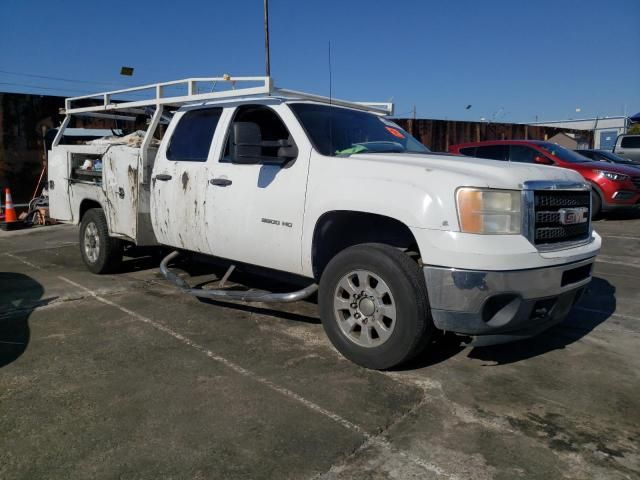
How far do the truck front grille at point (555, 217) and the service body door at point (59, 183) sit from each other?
573cm

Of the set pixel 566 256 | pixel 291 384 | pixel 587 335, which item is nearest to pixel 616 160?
pixel 587 335

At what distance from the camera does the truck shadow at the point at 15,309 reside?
13.0 feet

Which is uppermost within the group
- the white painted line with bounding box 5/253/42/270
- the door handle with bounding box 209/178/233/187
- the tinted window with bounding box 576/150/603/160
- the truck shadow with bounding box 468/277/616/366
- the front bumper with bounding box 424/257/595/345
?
the tinted window with bounding box 576/150/603/160

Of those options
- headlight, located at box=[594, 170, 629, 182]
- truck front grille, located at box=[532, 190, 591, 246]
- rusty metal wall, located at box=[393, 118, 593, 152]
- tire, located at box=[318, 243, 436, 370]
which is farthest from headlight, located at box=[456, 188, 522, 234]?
rusty metal wall, located at box=[393, 118, 593, 152]

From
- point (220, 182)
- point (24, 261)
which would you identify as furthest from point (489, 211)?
point (24, 261)

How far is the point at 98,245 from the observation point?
629 cm

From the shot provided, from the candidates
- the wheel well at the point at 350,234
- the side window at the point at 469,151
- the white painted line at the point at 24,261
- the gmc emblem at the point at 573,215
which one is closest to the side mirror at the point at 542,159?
the side window at the point at 469,151

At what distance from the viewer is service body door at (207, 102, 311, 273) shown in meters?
3.96

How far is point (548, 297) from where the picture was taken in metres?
3.26

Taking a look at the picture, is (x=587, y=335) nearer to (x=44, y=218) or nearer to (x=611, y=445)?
(x=611, y=445)

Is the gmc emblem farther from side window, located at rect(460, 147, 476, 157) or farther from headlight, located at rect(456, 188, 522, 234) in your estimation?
side window, located at rect(460, 147, 476, 157)

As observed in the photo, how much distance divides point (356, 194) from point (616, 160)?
12.9 m

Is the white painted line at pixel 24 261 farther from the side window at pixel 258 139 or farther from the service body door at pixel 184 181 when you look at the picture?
the side window at pixel 258 139

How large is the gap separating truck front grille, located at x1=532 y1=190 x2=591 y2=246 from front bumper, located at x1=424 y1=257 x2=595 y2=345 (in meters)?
0.22
